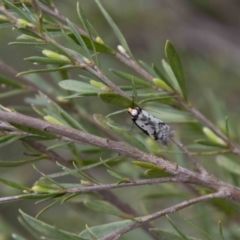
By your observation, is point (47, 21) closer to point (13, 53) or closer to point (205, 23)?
point (205, 23)

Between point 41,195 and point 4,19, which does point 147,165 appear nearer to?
point 41,195

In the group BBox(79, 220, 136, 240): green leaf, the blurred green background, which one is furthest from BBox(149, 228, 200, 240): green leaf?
the blurred green background

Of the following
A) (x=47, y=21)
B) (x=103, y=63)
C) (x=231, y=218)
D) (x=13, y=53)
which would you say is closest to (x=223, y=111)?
(x=231, y=218)

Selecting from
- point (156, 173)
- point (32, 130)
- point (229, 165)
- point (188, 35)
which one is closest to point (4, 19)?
point (32, 130)

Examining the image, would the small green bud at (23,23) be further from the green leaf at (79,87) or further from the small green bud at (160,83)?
the small green bud at (160,83)

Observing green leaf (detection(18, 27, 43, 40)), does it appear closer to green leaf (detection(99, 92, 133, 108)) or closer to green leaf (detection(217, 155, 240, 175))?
green leaf (detection(99, 92, 133, 108))

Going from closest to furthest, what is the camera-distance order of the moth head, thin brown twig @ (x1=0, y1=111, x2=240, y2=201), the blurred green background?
thin brown twig @ (x1=0, y1=111, x2=240, y2=201) → the moth head → the blurred green background
